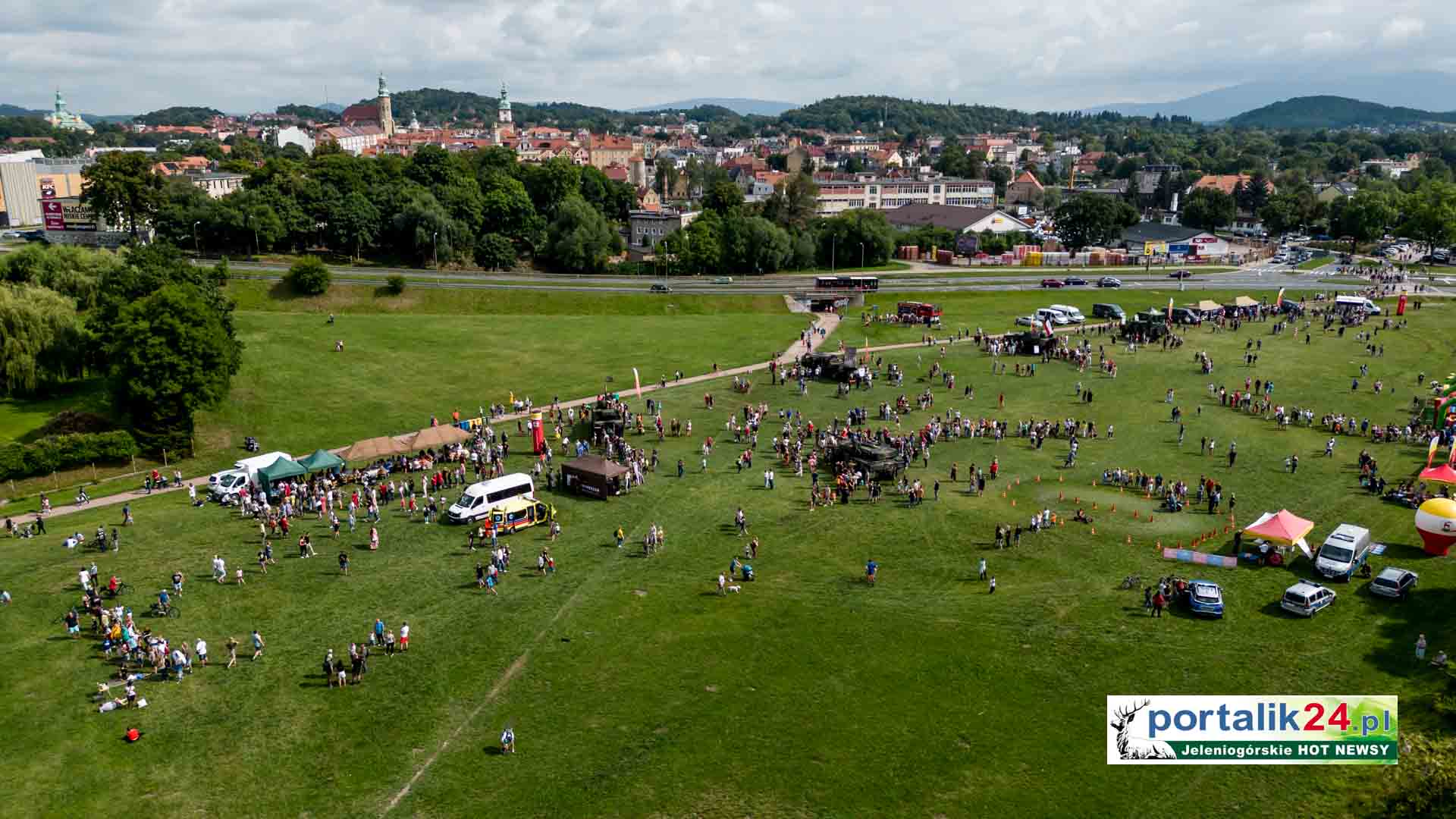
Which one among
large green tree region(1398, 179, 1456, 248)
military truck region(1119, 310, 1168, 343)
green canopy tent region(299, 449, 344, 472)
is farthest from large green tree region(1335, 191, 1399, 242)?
green canopy tent region(299, 449, 344, 472)

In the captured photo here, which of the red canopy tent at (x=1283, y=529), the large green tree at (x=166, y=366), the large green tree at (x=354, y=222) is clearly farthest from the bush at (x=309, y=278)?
the red canopy tent at (x=1283, y=529)

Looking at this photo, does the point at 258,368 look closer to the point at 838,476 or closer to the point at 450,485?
the point at 450,485

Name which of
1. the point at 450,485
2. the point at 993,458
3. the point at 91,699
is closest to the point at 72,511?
the point at 450,485

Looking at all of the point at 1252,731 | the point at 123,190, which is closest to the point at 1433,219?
the point at 1252,731

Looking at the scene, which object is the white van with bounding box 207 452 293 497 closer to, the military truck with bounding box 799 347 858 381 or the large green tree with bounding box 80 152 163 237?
the military truck with bounding box 799 347 858 381

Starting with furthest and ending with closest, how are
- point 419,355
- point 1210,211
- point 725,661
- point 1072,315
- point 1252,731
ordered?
point 1210,211
point 1072,315
point 419,355
point 725,661
point 1252,731

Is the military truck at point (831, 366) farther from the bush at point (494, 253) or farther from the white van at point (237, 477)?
the bush at point (494, 253)

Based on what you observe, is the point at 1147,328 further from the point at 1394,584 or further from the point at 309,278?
the point at 309,278
